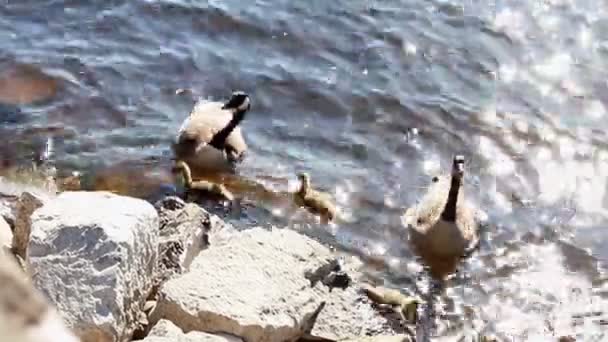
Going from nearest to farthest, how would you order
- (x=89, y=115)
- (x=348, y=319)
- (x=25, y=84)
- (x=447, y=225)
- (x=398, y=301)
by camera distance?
1. (x=348, y=319)
2. (x=398, y=301)
3. (x=447, y=225)
4. (x=89, y=115)
5. (x=25, y=84)

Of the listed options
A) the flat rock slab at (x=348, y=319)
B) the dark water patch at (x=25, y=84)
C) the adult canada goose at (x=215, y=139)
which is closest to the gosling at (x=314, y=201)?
the adult canada goose at (x=215, y=139)

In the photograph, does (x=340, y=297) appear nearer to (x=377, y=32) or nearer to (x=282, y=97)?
(x=282, y=97)

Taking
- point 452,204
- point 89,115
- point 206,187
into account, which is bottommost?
point 89,115

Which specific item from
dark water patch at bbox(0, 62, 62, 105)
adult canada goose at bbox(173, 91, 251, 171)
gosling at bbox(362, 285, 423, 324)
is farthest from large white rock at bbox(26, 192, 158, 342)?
dark water patch at bbox(0, 62, 62, 105)

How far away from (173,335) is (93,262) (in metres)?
0.75

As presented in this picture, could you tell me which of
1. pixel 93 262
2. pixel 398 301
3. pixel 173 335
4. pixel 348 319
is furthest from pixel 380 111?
pixel 93 262

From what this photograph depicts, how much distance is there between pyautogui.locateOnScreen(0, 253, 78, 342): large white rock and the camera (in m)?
1.06

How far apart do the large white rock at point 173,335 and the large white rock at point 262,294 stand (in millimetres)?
225

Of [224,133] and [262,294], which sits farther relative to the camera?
[224,133]

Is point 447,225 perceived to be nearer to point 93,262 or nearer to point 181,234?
point 181,234

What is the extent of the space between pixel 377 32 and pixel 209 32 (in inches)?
103

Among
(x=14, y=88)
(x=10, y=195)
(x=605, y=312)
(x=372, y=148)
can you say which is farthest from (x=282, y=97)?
(x=605, y=312)

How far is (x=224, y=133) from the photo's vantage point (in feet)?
37.7

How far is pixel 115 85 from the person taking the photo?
41.1 ft
